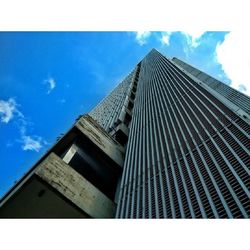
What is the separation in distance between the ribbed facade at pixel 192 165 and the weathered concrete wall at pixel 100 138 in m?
1.19

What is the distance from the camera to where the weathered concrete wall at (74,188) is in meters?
7.94

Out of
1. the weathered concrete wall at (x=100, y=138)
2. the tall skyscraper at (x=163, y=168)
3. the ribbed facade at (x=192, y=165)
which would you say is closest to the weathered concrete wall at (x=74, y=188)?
the tall skyscraper at (x=163, y=168)

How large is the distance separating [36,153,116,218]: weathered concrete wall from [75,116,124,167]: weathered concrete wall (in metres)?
2.88

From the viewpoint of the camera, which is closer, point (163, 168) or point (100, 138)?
point (163, 168)

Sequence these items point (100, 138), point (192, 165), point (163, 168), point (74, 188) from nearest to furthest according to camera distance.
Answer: point (192, 165) → point (163, 168) → point (74, 188) → point (100, 138)

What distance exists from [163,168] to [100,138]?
493 cm

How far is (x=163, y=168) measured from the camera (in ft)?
25.8

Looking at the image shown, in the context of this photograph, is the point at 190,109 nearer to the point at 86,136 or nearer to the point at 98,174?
the point at 86,136

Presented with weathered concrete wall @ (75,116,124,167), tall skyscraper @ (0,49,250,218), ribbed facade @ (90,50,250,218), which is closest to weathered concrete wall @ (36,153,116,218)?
tall skyscraper @ (0,49,250,218)

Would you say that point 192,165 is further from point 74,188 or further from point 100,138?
point 100,138

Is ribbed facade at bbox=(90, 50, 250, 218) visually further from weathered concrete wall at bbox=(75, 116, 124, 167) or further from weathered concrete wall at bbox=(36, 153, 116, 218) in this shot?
weathered concrete wall at bbox=(75, 116, 124, 167)

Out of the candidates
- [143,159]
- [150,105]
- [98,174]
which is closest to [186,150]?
[143,159]

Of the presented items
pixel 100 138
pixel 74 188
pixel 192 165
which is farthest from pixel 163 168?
pixel 100 138

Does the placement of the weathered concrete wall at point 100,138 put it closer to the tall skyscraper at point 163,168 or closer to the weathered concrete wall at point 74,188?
the tall skyscraper at point 163,168
